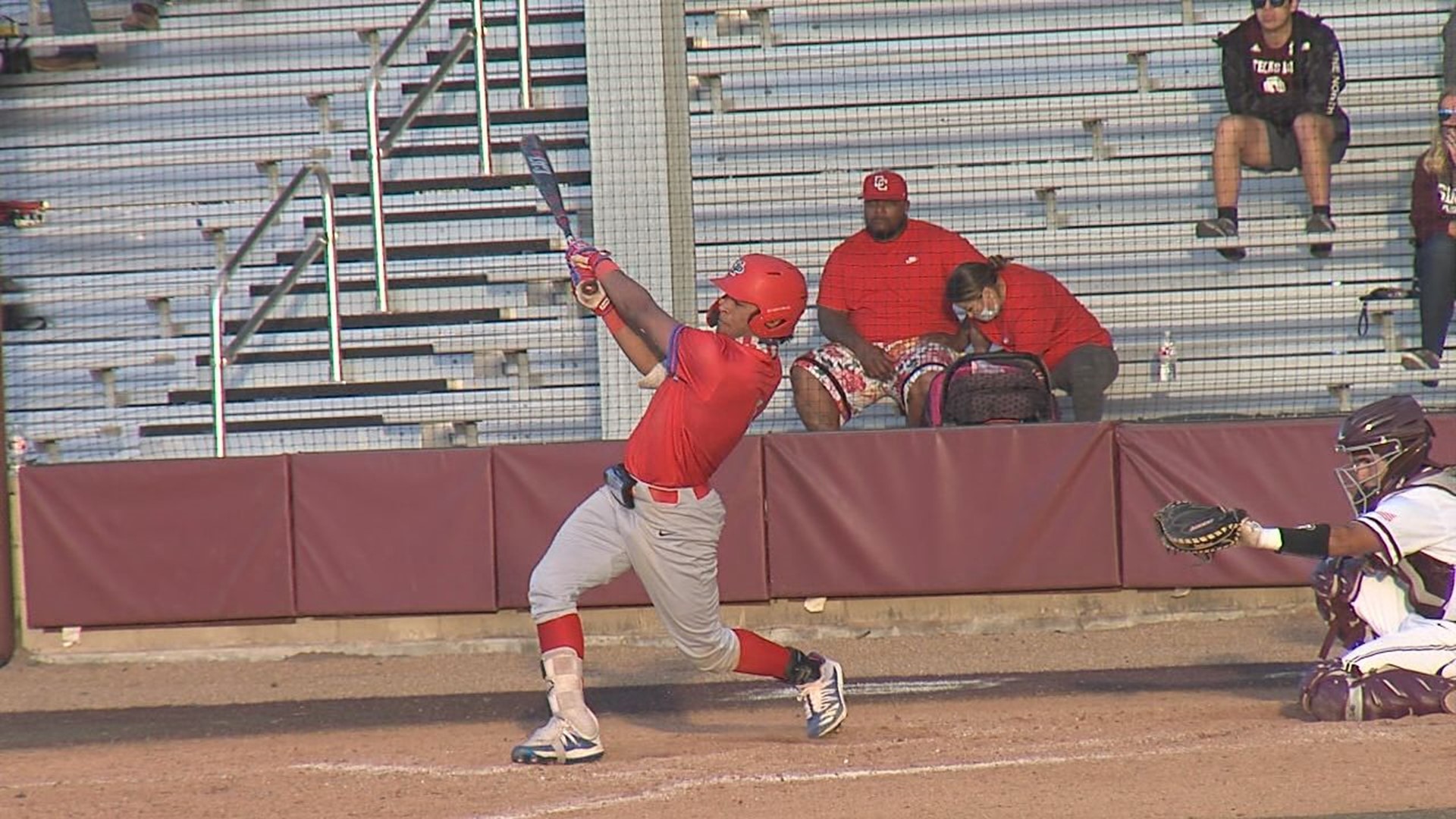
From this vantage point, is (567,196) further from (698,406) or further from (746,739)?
(698,406)

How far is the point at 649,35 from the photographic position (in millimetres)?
12703

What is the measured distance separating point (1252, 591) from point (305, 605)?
218 inches

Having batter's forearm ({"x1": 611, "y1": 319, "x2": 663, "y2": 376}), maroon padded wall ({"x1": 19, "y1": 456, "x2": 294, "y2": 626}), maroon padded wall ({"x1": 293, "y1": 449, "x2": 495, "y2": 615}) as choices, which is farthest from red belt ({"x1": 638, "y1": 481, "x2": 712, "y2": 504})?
maroon padded wall ({"x1": 19, "y1": 456, "x2": 294, "y2": 626})

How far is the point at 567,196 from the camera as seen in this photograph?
13211 mm

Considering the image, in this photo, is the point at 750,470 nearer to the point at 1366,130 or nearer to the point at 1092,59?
the point at 1092,59

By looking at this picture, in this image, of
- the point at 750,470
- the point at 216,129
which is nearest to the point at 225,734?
the point at 750,470

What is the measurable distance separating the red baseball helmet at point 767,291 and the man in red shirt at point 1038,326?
14.5 feet

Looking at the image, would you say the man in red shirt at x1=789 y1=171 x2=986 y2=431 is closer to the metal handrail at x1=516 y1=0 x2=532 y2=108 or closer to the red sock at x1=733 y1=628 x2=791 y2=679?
the metal handrail at x1=516 y1=0 x2=532 y2=108

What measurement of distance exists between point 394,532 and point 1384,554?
5995mm

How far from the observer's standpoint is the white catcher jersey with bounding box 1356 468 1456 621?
6.62 m

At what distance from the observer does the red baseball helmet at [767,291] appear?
6746mm

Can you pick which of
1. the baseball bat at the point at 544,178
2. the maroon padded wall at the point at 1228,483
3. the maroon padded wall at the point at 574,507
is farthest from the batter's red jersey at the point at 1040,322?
the baseball bat at the point at 544,178

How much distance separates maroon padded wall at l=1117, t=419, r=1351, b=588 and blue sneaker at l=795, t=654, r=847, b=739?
3624mm

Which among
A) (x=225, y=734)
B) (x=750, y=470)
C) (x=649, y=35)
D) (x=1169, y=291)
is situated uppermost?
(x=649, y=35)
